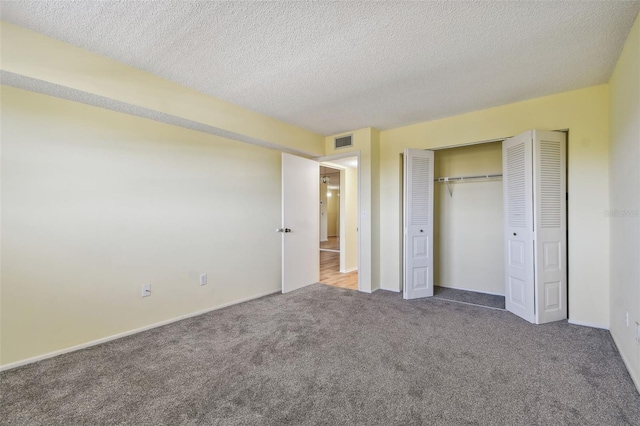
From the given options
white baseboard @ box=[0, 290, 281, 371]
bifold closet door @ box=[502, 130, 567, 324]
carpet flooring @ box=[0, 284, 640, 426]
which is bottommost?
carpet flooring @ box=[0, 284, 640, 426]

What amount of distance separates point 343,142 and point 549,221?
2.88m

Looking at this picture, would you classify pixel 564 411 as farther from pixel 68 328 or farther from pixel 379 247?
pixel 68 328

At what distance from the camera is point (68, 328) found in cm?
237

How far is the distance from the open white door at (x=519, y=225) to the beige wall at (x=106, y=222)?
340 cm

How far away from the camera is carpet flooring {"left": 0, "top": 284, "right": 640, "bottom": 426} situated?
5.32 feet

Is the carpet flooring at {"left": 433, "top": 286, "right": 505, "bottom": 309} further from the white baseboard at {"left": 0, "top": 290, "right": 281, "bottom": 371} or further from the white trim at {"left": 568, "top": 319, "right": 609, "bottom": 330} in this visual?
the white baseboard at {"left": 0, "top": 290, "right": 281, "bottom": 371}

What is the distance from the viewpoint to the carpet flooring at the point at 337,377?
1622mm

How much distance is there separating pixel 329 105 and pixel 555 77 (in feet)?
7.46

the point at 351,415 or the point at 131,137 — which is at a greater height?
the point at 131,137

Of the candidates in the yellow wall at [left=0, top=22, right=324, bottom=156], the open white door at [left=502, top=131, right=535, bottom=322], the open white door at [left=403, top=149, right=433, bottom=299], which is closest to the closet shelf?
the open white door at [left=403, top=149, right=433, bottom=299]

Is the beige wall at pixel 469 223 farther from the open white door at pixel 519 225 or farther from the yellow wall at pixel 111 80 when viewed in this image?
the yellow wall at pixel 111 80

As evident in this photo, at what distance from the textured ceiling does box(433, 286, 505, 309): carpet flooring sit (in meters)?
2.58

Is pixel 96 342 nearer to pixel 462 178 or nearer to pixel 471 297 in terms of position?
pixel 471 297

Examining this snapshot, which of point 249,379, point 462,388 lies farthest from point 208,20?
point 462,388
